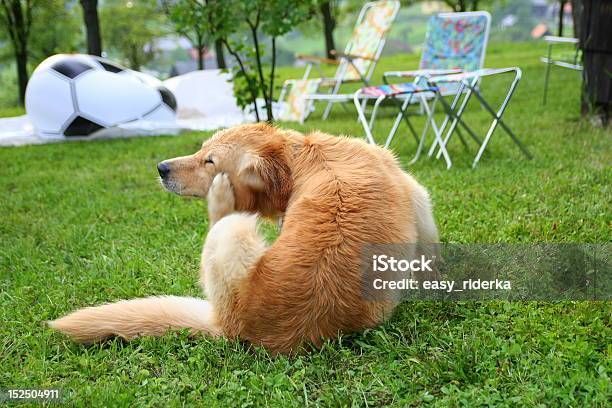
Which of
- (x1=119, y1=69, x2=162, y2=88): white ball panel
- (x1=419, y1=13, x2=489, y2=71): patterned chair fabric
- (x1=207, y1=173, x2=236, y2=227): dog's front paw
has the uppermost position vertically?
(x1=419, y1=13, x2=489, y2=71): patterned chair fabric

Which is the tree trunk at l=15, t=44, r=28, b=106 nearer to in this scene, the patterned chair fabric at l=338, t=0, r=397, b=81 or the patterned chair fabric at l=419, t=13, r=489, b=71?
the patterned chair fabric at l=338, t=0, r=397, b=81

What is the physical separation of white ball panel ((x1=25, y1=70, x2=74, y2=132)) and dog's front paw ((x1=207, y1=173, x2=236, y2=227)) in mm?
6093

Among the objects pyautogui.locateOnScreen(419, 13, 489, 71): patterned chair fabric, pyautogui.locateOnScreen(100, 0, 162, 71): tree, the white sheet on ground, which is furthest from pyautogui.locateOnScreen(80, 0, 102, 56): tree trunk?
pyautogui.locateOnScreen(100, 0, 162, 71): tree

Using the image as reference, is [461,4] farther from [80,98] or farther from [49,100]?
[49,100]

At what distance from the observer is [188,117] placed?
9992 millimetres

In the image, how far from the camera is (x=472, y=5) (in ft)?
91.0

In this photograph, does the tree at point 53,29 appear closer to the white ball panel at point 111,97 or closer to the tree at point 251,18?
the white ball panel at point 111,97

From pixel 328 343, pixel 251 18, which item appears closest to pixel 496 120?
pixel 251 18

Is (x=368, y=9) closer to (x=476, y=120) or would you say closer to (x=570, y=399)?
(x=476, y=120)

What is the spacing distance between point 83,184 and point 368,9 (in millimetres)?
6604

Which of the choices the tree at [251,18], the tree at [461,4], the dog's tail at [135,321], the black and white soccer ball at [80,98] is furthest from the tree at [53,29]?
the dog's tail at [135,321]

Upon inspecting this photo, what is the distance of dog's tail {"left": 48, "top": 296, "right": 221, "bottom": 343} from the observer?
254cm

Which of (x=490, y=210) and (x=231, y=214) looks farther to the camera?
(x=490, y=210)

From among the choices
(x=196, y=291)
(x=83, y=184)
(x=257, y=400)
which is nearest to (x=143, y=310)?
(x=196, y=291)
